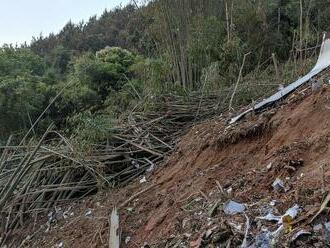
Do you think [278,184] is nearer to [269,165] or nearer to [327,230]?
[269,165]

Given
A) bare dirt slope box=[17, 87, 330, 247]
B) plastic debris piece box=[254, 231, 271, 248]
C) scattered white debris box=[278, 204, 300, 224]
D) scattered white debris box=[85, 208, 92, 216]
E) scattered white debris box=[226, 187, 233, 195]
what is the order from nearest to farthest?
plastic debris piece box=[254, 231, 271, 248], scattered white debris box=[278, 204, 300, 224], bare dirt slope box=[17, 87, 330, 247], scattered white debris box=[226, 187, 233, 195], scattered white debris box=[85, 208, 92, 216]

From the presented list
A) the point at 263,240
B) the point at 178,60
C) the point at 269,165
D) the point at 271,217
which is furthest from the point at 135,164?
the point at 178,60

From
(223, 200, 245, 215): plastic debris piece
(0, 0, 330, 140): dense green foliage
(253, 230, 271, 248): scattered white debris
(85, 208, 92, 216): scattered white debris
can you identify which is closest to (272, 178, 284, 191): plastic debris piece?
(223, 200, 245, 215): plastic debris piece

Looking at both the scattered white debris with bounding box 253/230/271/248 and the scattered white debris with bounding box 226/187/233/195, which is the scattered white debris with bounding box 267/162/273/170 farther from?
the scattered white debris with bounding box 253/230/271/248

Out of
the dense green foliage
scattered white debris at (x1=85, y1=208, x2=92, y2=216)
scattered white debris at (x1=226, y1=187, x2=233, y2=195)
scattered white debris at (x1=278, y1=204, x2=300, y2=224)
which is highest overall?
the dense green foliage

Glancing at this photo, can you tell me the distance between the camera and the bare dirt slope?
2781 millimetres

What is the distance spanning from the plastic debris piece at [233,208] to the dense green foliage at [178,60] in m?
2.80

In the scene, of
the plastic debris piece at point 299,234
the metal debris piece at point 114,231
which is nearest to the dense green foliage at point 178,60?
the metal debris piece at point 114,231

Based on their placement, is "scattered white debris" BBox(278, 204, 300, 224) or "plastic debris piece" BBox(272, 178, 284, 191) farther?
"plastic debris piece" BBox(272, 178, 284, 191)

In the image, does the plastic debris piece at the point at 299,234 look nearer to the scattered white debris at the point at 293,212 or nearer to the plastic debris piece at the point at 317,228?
the plastic debris piece at the point at 317,228

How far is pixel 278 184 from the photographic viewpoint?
3076mm

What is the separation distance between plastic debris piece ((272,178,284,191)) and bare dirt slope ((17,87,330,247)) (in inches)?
0.9

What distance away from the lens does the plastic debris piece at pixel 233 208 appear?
2.98 meters

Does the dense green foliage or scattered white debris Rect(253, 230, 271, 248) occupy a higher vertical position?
the dense green foliage
